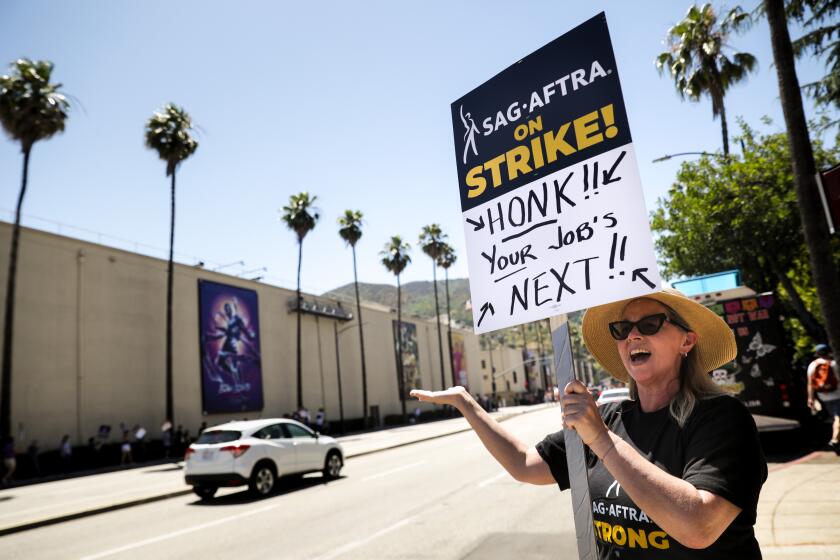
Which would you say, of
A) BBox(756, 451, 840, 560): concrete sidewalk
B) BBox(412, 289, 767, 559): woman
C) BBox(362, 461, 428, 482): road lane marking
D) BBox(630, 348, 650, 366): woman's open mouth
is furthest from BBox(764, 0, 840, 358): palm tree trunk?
BBox(362, 461, 428, 482): road lane marking

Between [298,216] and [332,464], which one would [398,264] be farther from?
[332,464]

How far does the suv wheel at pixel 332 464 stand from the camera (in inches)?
545

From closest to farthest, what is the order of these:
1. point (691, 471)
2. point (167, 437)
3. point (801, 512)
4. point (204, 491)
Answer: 1. point (691, 471)
2. point (801, 512)
3. point (204, 491)
4. point (167, 437)

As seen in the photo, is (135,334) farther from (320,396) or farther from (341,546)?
(341,546)

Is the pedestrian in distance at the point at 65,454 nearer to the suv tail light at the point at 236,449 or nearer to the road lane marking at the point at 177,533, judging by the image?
the suv tail light at the point at 236,449

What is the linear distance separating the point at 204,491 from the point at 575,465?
11.9 metres

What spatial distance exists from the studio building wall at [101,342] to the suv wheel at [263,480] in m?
17.0

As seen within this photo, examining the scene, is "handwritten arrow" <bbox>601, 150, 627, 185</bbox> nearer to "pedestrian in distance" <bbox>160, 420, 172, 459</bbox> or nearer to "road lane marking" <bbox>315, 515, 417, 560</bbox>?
"road lane marking" <bbox>315, 515, 417, 560</bbox>

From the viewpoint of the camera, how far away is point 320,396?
143 ft

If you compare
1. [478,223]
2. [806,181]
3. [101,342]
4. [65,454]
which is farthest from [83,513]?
[101,342]

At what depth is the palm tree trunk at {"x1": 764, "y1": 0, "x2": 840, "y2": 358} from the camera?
711 centimetres

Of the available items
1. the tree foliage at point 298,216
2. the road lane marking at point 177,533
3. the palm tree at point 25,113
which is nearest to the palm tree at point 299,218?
the tree foliage at point 298,216

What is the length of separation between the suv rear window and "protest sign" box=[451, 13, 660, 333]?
10.9m

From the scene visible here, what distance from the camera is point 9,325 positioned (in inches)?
866
